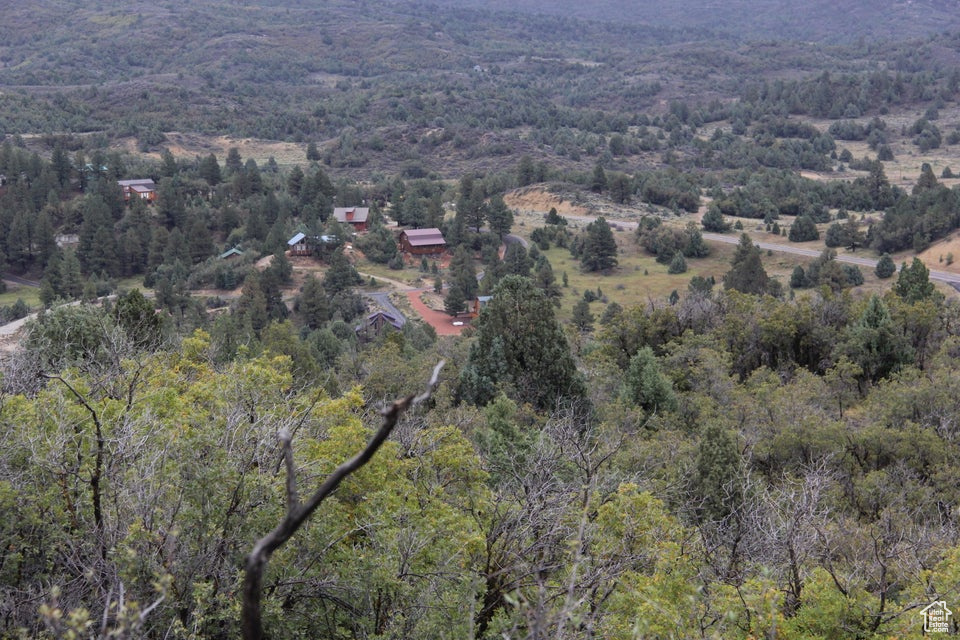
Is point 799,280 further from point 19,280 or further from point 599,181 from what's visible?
point 19,280

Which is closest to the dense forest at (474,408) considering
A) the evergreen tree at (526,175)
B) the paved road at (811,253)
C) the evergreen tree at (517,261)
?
→ the evergreen tree at (517,261)

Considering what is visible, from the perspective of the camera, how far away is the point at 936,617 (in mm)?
10242

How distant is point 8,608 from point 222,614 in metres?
2.30

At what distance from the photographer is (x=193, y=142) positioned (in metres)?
125

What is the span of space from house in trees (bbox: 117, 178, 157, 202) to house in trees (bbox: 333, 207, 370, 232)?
1655 centimetres

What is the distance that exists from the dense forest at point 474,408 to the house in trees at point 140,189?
2.67 ft

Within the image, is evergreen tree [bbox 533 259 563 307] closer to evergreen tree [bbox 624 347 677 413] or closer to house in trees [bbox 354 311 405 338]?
house in trees [bbox 354 311 405 338]

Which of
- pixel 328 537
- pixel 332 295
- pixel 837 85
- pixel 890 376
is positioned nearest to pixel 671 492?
pixel 328 537

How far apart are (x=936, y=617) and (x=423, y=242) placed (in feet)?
218

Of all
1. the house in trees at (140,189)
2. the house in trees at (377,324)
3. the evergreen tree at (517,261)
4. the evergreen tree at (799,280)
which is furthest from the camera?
the house in trees at (140,189)

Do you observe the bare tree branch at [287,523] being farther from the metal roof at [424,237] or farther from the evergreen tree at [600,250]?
the metal roof at [424,237]

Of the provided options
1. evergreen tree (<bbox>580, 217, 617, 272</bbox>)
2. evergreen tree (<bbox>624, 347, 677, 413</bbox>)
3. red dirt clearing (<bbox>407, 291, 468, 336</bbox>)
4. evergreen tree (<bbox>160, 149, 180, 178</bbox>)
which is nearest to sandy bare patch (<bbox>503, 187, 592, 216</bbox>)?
evergreen tree (<bbox>580, 217, 617, 272</bbox>)

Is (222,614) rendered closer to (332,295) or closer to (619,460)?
(619,460)

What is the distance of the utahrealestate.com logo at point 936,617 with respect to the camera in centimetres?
1012
